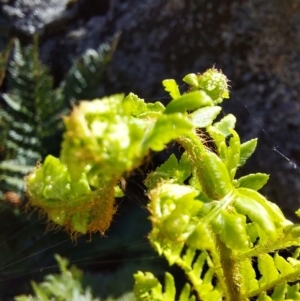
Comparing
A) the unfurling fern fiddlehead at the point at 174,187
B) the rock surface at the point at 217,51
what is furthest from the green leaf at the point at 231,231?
the rock surface at the point at 217,51

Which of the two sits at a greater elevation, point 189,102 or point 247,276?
point 189,102

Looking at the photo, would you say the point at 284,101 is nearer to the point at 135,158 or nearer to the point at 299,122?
the point at 299,122

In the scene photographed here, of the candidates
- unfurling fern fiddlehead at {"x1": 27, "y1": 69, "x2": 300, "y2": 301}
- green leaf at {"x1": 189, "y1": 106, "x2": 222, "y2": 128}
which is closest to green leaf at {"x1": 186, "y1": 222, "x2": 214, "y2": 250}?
unfurling fern fiddlehead at {"x1": 27, "y1": 69, "x2": 300, "y2": 301}

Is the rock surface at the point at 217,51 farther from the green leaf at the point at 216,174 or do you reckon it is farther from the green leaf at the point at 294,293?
the green leaf at the point at 216,174

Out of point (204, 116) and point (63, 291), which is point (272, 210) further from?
point (63, 291)

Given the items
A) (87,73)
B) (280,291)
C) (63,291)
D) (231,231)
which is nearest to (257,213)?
(231,231)

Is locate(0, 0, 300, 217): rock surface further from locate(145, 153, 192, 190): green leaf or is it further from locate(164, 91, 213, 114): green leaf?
locate(164, 91, 213, 114): green leaf
